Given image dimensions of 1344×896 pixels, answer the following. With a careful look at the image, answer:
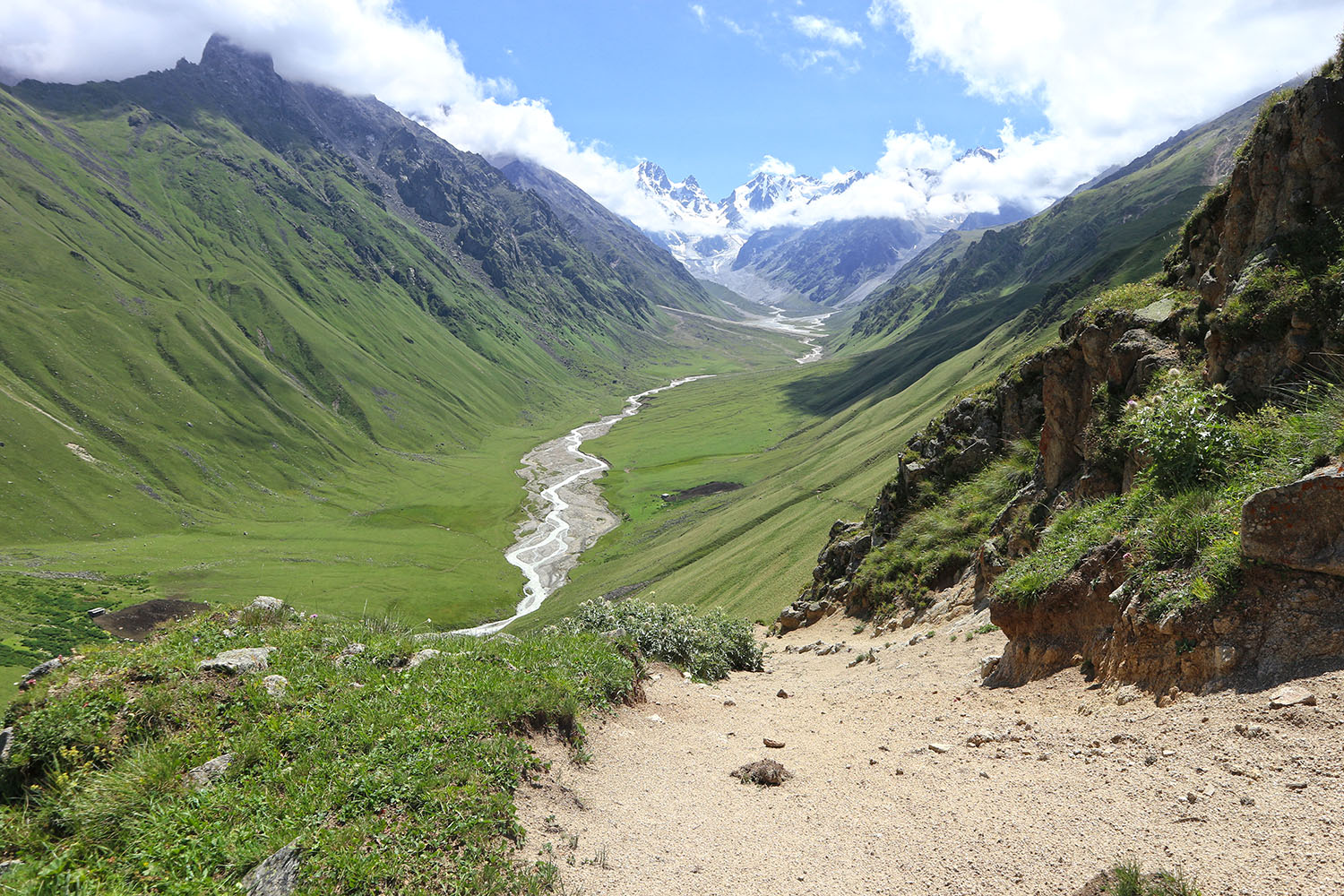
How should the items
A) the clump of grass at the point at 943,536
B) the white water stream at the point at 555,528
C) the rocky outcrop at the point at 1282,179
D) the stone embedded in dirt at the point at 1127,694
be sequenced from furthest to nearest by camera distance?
the white water stream at the point at 555,528
the clump of grass at the point at 943,536
the rocky outcrop at the point at 1282,179
the stone embedded in dirt at the point at 1127,694

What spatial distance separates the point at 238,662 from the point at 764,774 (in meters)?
10.6

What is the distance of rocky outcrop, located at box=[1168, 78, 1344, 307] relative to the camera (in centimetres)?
1461

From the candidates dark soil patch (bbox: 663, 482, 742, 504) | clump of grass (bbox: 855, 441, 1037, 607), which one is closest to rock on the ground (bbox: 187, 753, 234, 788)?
clump of grass (bbox: 855, 441, 1037, 607)

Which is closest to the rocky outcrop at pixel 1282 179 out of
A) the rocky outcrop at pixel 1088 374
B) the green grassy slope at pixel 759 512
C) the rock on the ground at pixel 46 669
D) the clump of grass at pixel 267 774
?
the rocky outcrop at pixel 1088 374

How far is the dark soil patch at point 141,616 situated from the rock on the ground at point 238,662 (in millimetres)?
87614

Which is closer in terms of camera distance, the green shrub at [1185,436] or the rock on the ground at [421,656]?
the green shrub at [1185,436]

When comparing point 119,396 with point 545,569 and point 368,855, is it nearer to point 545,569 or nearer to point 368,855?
point 545,569

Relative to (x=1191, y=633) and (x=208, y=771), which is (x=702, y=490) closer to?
(x=1191, y=633)

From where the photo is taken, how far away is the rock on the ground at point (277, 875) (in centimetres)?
815

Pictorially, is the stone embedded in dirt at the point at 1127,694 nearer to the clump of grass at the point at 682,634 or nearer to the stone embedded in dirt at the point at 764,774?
the stone embedded in dirt at the point at 764,774

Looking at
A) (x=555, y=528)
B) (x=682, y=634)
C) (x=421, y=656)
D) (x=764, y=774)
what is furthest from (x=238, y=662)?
(x=555, y=528)

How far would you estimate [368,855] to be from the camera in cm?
867

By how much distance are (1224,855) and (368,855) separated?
33.6 ft

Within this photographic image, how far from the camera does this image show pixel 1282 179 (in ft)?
51.2
